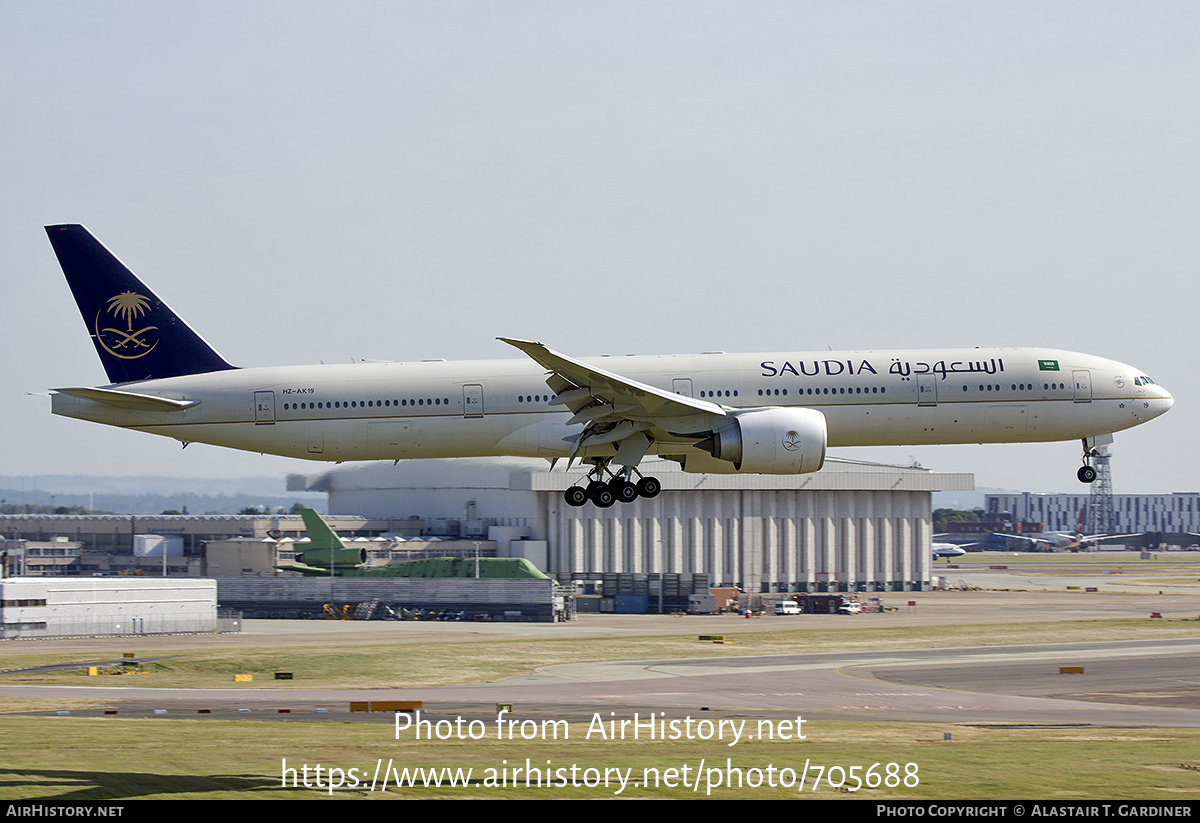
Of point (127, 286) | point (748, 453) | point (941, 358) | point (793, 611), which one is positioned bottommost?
point (793, 611)

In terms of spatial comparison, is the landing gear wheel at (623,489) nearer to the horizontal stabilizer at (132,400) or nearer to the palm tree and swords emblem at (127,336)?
the horizontal stabilizer at (132,400)

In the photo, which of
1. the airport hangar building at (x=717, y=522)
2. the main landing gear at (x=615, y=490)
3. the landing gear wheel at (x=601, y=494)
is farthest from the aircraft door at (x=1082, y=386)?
the airport hangar building at (x=717, y=522)

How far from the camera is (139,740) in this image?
3753cm

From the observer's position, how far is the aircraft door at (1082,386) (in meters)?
44.8

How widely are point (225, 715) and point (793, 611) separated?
5706cm

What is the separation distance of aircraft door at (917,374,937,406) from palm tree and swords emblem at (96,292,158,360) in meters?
26.4

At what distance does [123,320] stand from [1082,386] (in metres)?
33.4

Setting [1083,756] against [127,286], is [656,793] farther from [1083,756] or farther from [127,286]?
[127,286]

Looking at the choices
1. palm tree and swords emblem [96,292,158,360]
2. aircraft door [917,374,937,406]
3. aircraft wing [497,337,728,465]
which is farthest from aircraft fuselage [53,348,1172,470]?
palm tree and swords emblem [96,292,158,360]

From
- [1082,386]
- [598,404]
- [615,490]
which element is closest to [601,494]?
[615,490]

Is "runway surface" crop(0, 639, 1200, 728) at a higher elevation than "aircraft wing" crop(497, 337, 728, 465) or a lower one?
lower

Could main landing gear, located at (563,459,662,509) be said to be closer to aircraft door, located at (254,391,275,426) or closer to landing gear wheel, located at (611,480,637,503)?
landing gear wheel, located at (611,480,637,503)

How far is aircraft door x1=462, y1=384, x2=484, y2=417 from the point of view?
4334 cm
